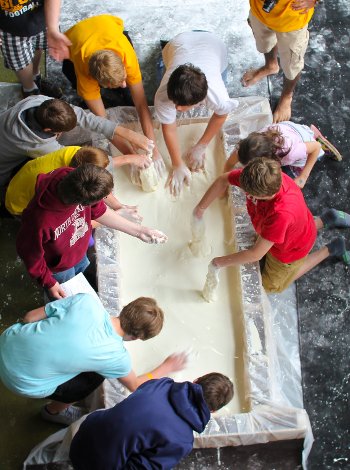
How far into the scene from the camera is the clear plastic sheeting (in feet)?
7.47

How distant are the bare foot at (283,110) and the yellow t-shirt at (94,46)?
82cm

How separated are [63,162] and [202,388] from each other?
117 centimetres

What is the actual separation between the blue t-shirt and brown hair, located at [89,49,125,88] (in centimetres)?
110

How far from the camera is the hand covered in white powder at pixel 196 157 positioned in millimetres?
2918

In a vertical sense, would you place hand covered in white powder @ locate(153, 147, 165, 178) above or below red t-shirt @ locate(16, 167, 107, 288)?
below

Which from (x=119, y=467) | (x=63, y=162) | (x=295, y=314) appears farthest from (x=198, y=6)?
(x=119, y=467)

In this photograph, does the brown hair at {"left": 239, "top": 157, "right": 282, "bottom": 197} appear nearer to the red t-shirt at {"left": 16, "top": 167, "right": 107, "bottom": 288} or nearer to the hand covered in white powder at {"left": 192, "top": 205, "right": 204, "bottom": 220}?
the hand covered in white powder at {"left": 192, "top": 205, "right": 204, "bottom": 220}

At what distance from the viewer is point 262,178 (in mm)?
2176

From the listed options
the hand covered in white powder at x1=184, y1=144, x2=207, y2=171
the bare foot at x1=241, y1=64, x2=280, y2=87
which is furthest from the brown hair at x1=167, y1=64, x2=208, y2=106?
the bare foot at x1=241, y1=64, x2=280, y2=87

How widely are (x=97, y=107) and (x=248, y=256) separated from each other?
3.82 feet

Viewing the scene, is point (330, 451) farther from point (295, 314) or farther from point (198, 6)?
point (198, 6)

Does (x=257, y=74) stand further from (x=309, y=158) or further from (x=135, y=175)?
(x=135, y=175)

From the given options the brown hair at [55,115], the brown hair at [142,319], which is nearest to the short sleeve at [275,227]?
the brown hair at [142,319]

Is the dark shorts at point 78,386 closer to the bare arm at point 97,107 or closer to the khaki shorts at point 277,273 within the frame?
the khaki shorts at point 277,273
